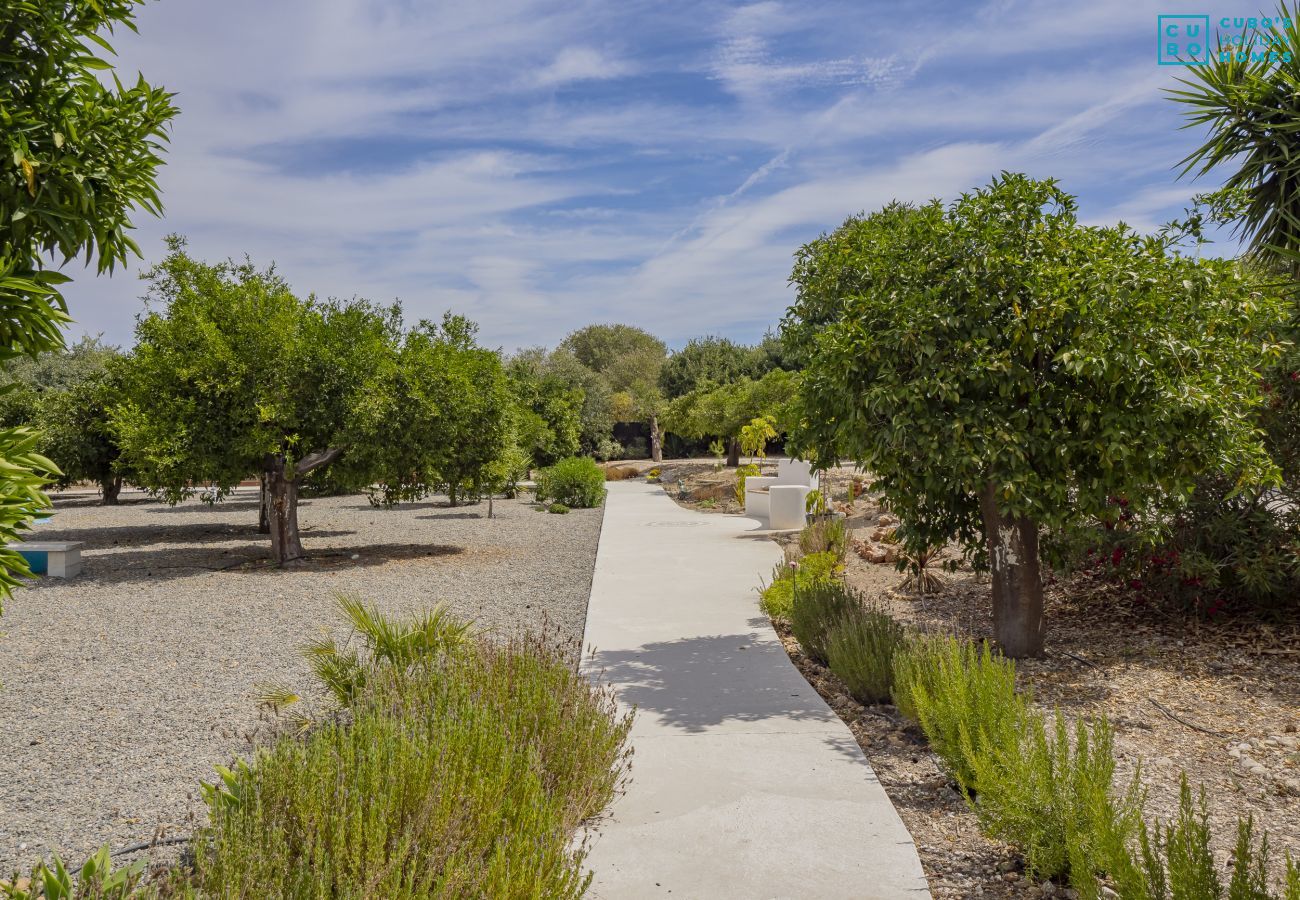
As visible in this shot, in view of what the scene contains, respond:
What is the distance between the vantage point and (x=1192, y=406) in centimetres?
490

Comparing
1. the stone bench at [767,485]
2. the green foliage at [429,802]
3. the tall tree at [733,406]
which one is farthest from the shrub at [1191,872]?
the tall tree at [733,406]

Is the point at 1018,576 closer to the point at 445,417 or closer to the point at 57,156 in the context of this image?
the point at 57,156

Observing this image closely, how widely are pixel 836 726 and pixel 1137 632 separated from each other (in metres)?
3.38

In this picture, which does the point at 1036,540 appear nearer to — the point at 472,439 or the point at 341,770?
the point at 341,770

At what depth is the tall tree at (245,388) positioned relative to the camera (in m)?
12.1

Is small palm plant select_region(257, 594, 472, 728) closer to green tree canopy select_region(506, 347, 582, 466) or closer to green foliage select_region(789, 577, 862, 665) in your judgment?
green foliage select_region(789, 577, 862, 665)

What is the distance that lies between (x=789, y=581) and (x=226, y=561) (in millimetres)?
9798

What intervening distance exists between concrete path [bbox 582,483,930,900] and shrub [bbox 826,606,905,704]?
0.91ft

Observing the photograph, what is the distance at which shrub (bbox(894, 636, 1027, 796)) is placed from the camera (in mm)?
3533

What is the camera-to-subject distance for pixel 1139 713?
5129mm

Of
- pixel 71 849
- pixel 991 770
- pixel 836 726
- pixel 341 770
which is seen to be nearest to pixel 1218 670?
pixel 836 726

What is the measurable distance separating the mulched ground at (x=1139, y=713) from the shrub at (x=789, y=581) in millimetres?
668

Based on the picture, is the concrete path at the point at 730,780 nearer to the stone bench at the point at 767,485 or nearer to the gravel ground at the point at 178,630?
the gravel ground at the point at 178,630

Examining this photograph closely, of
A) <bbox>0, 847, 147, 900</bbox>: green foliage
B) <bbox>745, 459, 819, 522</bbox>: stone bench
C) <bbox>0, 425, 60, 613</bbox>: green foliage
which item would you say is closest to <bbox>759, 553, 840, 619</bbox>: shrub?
<bbox>0, 847, 147, 900</bbox>: green foliage
